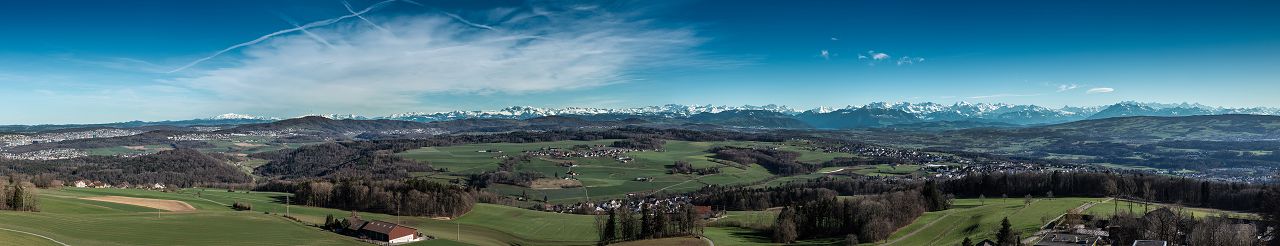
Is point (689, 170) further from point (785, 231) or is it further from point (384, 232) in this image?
point (384, 232)

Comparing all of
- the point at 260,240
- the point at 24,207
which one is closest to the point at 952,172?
the point at 260,240

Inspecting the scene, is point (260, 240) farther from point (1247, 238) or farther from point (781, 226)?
point (1247, 238)

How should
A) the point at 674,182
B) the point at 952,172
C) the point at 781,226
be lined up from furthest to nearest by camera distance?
1. the point at 952,172
2. the point at 674,182
3. the point at 781,226

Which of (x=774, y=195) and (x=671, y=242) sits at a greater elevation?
(x=774, y=195)

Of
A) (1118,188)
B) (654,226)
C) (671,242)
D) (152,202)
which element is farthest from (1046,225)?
(152,202)

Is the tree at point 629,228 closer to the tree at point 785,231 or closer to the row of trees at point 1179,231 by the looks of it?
the tree at point 785,231

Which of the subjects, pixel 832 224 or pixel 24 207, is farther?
pixel 832 224

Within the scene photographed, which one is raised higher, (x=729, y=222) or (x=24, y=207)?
(x=24, y=207)
